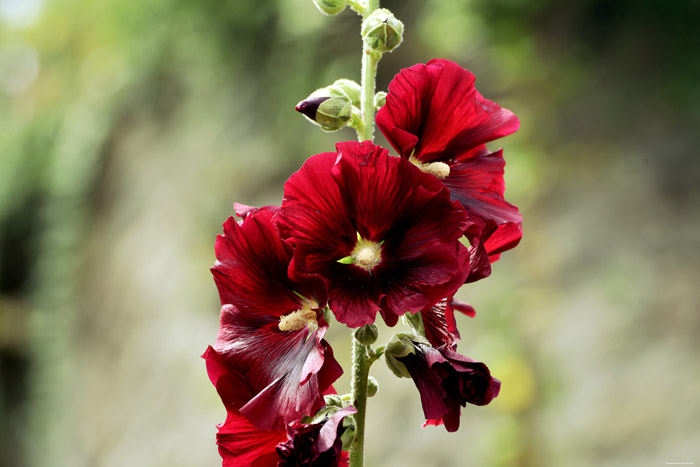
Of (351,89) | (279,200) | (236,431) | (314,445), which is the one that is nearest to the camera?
(314,445)

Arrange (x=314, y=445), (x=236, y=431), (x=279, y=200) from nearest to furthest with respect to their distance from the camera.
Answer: (x=314, y=445)
(x=236, y=431)
(x=279, y=200)

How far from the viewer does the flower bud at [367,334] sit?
66cm

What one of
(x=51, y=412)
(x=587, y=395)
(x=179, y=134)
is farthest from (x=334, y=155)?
(x=51, y=412)

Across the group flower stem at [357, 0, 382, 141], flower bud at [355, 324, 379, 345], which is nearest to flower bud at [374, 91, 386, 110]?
flower stem at [357, 0, 382, 141]

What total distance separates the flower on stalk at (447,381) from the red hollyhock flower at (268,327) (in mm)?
88

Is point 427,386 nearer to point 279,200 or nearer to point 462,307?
point 462,307

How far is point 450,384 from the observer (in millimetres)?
638

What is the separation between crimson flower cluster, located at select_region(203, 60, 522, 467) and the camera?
63cm

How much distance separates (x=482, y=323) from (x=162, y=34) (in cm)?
278

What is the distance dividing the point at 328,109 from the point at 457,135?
0.15 m

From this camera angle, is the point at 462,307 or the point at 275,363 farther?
the point at 462,307

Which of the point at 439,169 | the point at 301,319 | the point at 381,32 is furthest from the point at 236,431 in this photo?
the point at 381,32

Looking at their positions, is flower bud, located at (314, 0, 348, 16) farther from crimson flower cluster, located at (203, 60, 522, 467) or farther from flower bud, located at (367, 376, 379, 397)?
flower bud, located at (367, 376, 379, 397)

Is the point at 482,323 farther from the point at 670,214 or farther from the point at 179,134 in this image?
the point at 179,134
